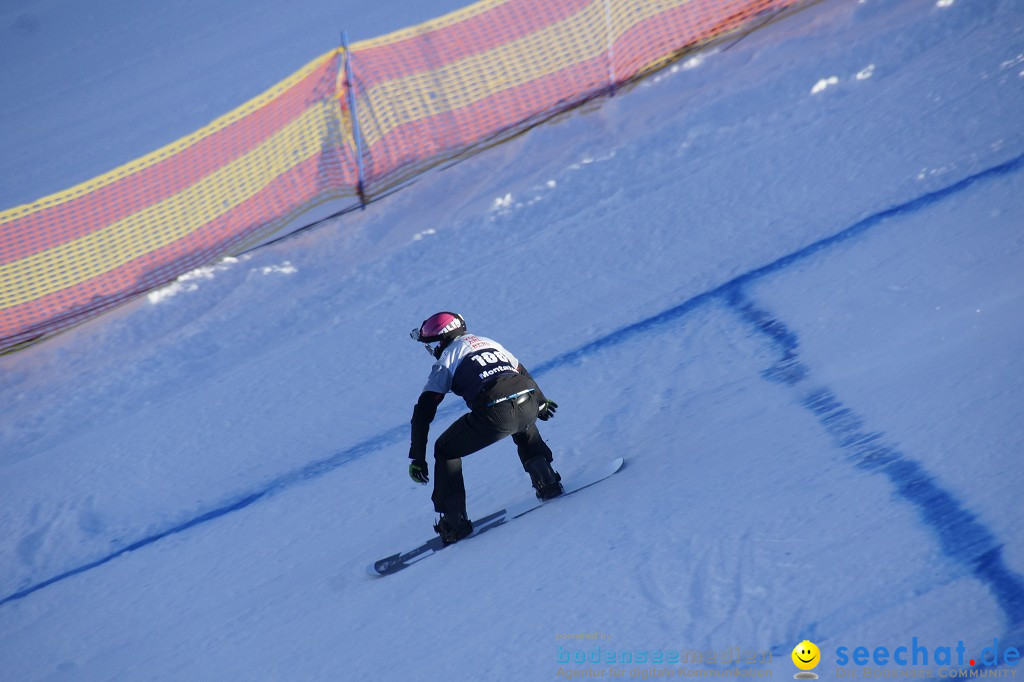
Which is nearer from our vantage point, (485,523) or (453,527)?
(453,527)

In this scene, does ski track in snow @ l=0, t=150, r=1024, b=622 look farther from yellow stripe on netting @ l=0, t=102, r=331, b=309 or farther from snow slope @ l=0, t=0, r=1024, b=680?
yellow stripe on netting @ l=0, t=102, r=331, b=309

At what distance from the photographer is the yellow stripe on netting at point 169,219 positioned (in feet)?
26.5

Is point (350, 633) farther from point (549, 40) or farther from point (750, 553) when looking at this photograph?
point (549, 40)

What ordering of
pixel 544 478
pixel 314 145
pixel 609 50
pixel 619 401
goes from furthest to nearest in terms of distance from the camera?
pixel 609 50 → pixel 314 145 → pixel 619 401 → pixel 544 478

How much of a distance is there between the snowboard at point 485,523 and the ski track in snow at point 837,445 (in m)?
1.18

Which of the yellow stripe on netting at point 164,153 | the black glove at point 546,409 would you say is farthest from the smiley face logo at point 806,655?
the yellow stripe on netting at point 164,153

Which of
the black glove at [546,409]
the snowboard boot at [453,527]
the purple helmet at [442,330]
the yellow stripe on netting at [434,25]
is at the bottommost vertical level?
the snowboard boot at [453,527]

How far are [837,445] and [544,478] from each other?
1521mm

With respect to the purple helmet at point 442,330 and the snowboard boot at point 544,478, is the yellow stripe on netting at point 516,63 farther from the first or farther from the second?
the snowboard boot at point 544,478

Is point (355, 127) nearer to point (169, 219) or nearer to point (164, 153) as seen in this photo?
point (164, 153)

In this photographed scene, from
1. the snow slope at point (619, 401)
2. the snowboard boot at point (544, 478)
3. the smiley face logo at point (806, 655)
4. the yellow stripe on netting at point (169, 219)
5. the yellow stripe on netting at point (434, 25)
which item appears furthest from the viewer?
the yellow stripe on netting at point (434, 25)

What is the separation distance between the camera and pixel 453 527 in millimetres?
5508

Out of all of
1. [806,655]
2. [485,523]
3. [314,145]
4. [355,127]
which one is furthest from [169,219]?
[806,655]

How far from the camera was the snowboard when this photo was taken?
18.3 feet
